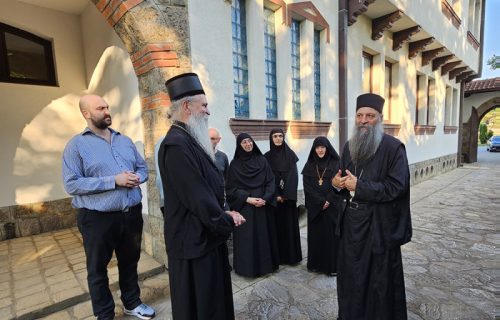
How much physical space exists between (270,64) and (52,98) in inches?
159

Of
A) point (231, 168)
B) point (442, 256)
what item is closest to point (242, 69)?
point (231, 168)

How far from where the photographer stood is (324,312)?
2.89 m

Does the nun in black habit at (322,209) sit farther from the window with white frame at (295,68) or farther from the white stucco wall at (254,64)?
the window with white frame at (295,68)

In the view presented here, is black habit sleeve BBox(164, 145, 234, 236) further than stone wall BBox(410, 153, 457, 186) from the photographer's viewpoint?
No

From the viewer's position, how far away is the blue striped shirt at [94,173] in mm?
2432

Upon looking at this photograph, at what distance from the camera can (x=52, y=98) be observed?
5242 millimetres

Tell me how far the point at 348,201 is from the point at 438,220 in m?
4.55

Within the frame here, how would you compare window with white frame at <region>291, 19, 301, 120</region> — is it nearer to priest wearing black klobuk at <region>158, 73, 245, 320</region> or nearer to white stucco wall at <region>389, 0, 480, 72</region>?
white stucco wall at <region>389, 0, 480, 72</region>

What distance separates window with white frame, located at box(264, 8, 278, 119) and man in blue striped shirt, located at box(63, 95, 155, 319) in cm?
304

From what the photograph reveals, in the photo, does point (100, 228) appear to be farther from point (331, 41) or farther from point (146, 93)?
point (331, 41)

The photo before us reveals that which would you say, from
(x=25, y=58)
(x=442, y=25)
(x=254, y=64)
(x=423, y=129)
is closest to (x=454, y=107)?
(x=423, y=129)

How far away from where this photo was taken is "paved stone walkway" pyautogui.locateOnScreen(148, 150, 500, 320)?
288cm

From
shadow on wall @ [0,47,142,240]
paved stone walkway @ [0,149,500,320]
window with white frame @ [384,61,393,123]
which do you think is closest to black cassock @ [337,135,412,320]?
paved stone walkway @ [0,149,500,320]

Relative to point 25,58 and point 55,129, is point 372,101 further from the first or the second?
point 25,58
